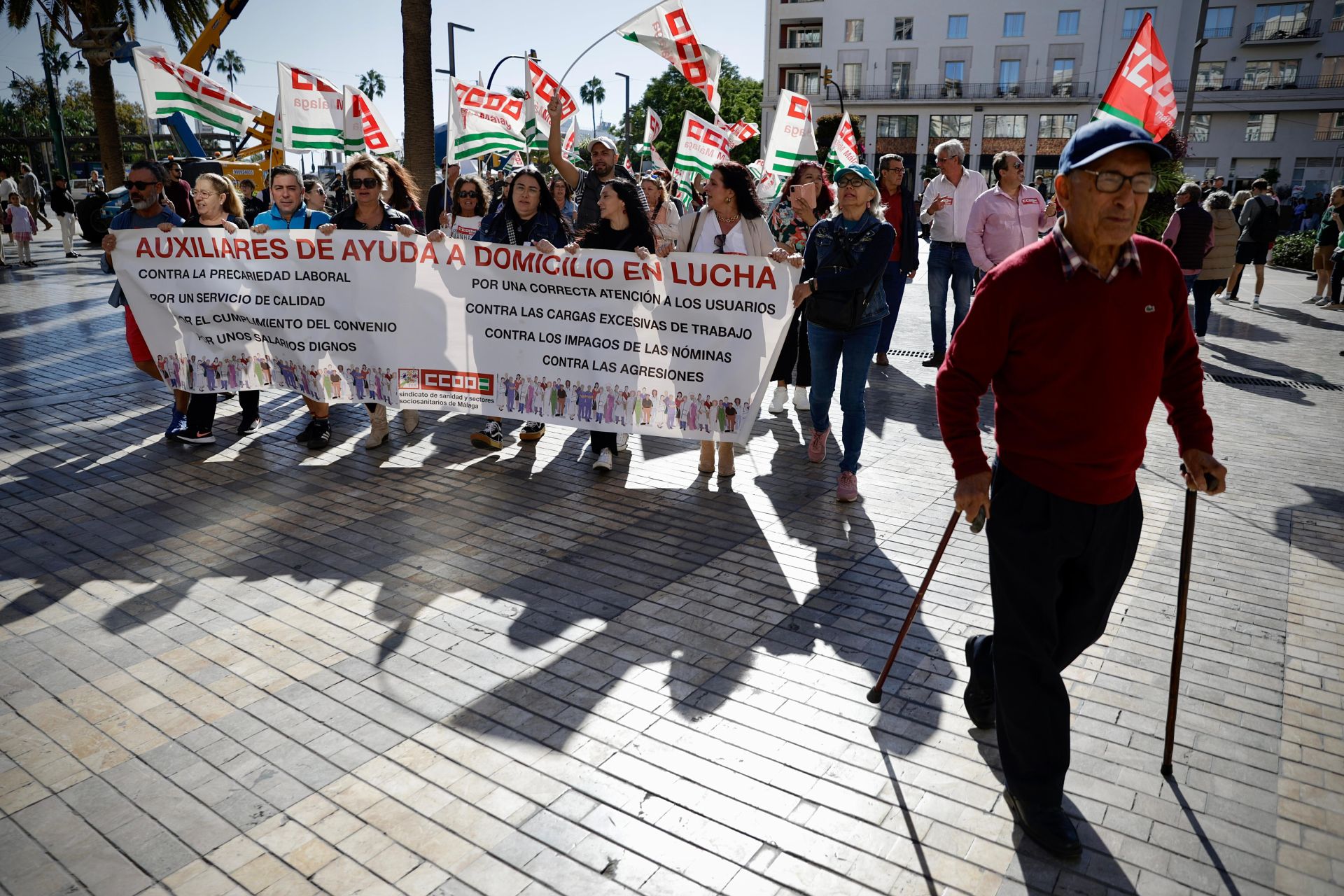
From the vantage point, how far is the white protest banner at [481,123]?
8.19 m

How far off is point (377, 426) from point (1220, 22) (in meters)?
65.4

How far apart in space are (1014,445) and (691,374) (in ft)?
10.7

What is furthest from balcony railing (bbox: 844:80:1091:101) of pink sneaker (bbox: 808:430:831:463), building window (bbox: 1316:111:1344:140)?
pink sneaker (bbox: 808:430:831:463)

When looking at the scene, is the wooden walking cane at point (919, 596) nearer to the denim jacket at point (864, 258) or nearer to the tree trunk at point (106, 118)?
the denim jacket at point (864, 258)

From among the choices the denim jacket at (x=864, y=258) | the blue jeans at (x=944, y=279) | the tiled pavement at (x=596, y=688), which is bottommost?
the tiled pavement at (x=596, y=688)

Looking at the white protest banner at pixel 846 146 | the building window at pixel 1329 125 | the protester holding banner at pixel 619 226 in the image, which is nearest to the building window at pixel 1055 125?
the building window at pixel 1329 125

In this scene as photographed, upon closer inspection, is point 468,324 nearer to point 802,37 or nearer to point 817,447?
point 817,447

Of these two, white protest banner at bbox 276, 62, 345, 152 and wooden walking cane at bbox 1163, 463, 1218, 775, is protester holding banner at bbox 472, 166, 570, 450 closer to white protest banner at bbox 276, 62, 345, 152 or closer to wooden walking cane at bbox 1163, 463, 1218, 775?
white protest banner at bbox 276, 62, 345, 152

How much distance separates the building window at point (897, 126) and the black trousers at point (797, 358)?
59.2 meters

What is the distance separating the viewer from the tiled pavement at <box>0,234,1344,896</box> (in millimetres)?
2779

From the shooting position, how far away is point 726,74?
340ft

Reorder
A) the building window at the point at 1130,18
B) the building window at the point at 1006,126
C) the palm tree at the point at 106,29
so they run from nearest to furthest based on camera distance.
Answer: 1. the palm tree at the point at 106,29
2. the building window at the point at 1130,18
3. the building window at the point at 1006,126

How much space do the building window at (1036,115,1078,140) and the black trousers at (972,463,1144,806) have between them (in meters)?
64.1

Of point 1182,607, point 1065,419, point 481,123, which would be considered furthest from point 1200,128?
point 1065,419
